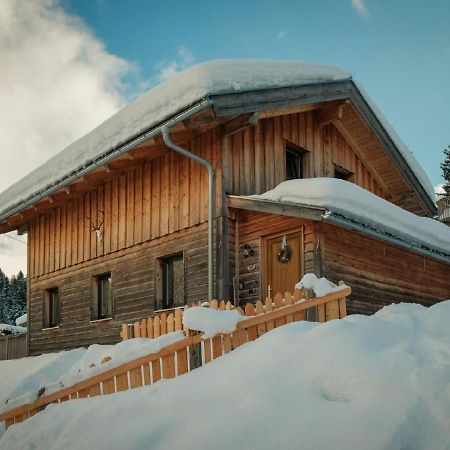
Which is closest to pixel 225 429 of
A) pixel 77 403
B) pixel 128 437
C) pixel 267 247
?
pixel 128 437

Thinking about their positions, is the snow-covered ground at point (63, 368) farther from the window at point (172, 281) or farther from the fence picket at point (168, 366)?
the window at point (172, 281)

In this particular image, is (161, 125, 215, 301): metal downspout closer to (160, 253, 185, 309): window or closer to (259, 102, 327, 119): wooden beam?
(160, 253, 185, 309): window

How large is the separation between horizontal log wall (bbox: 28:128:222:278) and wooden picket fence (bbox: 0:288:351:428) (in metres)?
4.80

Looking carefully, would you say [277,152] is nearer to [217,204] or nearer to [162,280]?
[217,204]

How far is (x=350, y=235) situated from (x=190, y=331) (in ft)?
18.5

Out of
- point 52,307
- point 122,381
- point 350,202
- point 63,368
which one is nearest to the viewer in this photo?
point 122,381

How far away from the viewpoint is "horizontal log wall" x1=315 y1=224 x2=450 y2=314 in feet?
30.7

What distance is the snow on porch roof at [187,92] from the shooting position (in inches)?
358

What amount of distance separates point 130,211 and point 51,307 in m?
4.98

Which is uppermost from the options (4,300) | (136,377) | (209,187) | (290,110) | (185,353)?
(290,110)

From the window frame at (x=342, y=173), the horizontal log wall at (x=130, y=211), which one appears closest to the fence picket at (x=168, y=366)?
the horizontal log wall at (x=130, y=211)

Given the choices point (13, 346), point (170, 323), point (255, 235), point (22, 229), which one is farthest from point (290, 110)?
point (13, 346)

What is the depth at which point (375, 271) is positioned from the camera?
10.3 meters

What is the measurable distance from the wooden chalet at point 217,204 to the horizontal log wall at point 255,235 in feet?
0.08
